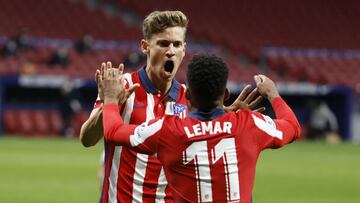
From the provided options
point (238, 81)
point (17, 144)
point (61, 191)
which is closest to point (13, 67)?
point (17, 144)

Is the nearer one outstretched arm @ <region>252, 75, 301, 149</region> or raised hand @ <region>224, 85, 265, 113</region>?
outstretched arm @ <region>252, 75, 301, 149</region>

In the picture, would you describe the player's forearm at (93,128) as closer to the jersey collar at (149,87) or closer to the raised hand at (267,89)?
the jersey collar at (149,87)

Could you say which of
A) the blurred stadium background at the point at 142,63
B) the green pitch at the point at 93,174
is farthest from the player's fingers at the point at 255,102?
the blurred stadium background at the point at 142,63

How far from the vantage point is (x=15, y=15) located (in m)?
31.3

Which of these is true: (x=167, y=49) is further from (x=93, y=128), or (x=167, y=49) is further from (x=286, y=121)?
(x=286, y=121)

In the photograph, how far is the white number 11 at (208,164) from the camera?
4.41 m

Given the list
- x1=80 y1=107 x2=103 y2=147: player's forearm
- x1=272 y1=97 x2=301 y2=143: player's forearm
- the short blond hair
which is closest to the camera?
x1=272 y1=97 x2=301 y2=143: player's forearm

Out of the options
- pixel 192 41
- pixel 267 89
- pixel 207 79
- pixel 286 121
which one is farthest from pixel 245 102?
pixel 192 41

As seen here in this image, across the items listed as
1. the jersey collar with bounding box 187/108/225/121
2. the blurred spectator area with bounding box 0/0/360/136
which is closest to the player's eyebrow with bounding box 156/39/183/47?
the jersey collar with bounding box 187/108/225/121

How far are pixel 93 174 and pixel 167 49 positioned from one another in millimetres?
10993

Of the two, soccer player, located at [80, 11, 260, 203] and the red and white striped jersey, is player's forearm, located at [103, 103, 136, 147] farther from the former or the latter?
the red and white striped jersey

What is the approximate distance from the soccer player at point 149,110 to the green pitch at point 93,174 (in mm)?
6632

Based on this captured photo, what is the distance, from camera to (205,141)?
4.42 metres

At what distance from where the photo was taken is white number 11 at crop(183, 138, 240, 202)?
4414mm
